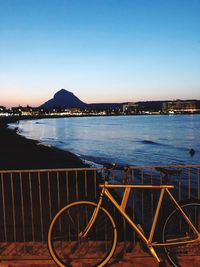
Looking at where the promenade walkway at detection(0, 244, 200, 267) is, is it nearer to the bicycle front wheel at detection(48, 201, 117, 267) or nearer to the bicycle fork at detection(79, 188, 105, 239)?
the bicycle front wheel at detection(48, 201, 117, 267)

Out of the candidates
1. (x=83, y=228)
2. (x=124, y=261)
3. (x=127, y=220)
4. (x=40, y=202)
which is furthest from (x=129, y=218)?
(x=40, y=202)

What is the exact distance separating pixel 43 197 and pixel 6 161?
15.8m

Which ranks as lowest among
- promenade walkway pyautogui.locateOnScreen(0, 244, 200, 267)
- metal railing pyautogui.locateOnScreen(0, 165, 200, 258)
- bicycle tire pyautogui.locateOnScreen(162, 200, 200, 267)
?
metal railing pyautogui.locateOnScreen(0, 165, 200, 258)

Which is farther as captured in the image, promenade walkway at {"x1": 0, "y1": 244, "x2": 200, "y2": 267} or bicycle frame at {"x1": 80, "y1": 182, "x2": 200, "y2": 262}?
promenade walkway at {"x1": 0, "y1": 244, "x2": 200, "y2": 267}

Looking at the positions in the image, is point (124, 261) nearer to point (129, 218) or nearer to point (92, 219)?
point (129, 218)

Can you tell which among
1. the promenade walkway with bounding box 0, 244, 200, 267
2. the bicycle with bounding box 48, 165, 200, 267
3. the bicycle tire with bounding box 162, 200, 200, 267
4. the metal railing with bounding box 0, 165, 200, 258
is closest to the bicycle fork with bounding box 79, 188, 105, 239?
the bicycle with bounding box 48, 165, 200, 267

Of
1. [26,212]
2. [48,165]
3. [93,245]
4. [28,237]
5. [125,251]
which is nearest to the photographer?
[125,251]

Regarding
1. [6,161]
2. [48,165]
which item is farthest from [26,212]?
[6,161]

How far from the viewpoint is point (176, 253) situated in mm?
5043

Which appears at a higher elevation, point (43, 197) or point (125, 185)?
point (125, 185)

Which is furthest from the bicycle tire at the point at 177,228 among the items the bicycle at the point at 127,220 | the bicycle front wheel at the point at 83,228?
the bicycle front wheel at the point at 83,228

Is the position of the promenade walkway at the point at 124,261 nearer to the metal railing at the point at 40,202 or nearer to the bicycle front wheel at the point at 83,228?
the metal railing at the point at 40,202

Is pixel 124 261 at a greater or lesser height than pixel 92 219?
lesser

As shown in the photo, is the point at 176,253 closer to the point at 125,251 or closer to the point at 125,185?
the point at 125,251
